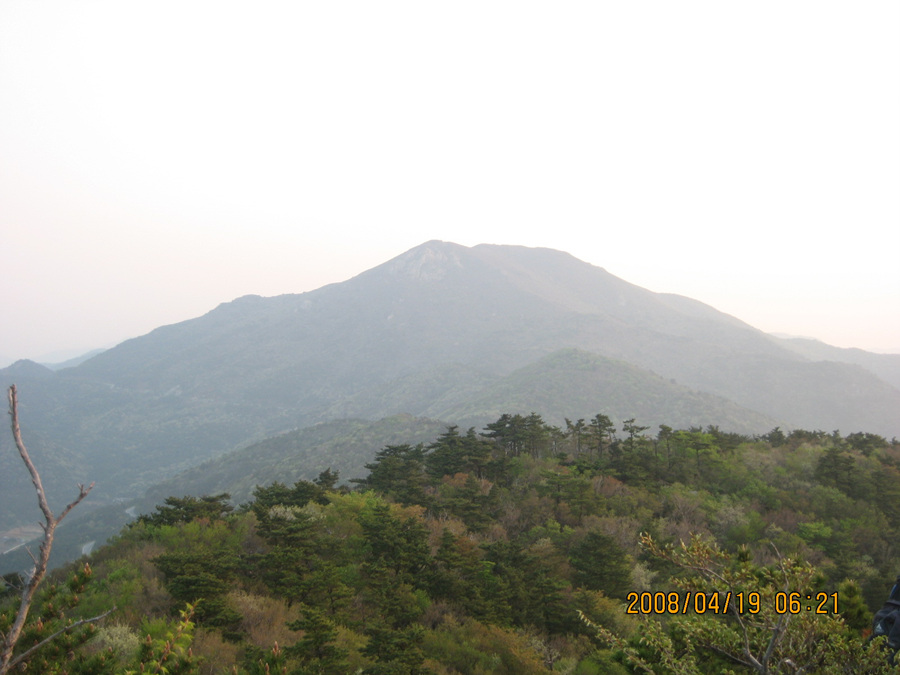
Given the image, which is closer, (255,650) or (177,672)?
(177,672)

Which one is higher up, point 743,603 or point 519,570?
point 743,603

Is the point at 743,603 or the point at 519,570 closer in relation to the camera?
the point at 743,603

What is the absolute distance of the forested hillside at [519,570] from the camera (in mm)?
7195

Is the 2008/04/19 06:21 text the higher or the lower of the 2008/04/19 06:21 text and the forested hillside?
the higher

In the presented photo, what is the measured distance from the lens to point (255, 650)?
11.6 m

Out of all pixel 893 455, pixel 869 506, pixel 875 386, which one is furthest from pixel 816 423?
pixel 869 506

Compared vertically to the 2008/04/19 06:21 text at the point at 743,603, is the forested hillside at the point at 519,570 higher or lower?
lower

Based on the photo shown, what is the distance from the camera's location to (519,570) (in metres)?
21.5

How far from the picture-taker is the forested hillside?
7.20m

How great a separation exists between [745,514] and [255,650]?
Result: 1353 inches

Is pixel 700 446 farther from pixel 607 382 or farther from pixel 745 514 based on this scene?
pixel 607 382

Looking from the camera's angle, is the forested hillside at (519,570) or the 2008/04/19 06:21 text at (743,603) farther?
the forested hillside at (519,570)

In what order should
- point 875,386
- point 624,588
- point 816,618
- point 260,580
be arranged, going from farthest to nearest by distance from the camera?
1. point 875,386
2. point 624,588
3. point 260,580
4. point 816,618

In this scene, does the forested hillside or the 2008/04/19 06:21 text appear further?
the forested hillside
